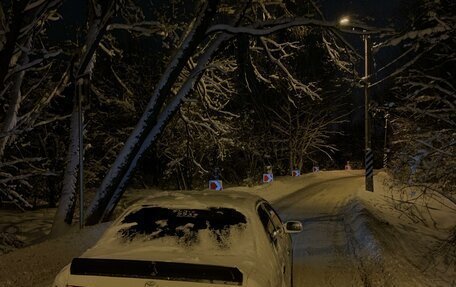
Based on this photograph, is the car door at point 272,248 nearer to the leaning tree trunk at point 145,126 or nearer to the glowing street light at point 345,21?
the glowing street light at point 345,21

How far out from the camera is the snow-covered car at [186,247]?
3.82 m

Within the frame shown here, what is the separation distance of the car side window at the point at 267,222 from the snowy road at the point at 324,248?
2122 mm

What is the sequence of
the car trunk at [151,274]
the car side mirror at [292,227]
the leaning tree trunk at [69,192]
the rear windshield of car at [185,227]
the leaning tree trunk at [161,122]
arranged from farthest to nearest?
the leaning tree trunk at [69,192] → the leaning tree trunk at [161,122] → the car side mirror at [292,227] → the rear windshield of car at [185,227] → the car trunk at [151,274]

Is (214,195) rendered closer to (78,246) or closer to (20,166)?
(78,246)

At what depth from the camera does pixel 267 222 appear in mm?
5809

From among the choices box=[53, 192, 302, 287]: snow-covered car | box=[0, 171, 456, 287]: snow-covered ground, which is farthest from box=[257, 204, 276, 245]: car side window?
box=[0, 171, 456, 287]: snow-covered ground

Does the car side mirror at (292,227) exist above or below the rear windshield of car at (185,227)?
below

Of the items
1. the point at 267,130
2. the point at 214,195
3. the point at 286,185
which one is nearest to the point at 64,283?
the point at 214,195

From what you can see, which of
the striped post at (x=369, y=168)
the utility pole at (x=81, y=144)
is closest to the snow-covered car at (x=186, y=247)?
the utility pole at (x=81, y=144)

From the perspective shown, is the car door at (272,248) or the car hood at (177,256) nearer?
the car hood at (177,256)

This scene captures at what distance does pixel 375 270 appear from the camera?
27.7ft

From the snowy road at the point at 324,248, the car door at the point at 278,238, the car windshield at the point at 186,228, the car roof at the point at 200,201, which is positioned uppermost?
the car roof at the point at 200,201

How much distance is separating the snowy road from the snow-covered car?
244 cm

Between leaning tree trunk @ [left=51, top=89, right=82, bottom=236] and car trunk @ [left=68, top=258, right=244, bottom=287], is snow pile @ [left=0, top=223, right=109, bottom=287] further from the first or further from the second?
car trunk @ [left=68, top=258, right=244, bottom=287]
